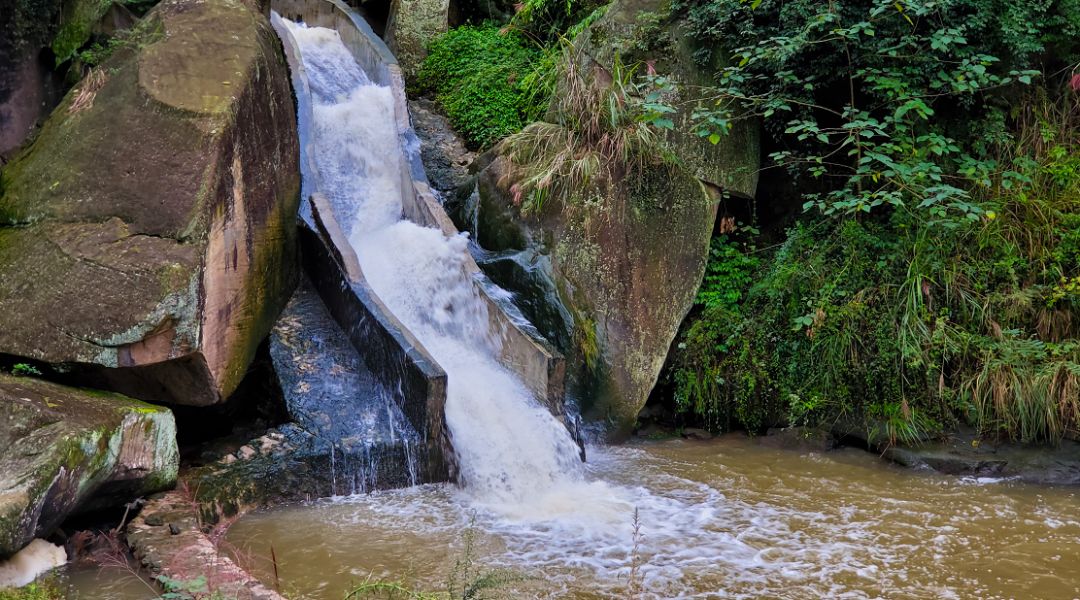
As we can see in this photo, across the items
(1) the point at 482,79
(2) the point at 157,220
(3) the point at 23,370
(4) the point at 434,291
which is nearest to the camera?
(3) the point at 23,370

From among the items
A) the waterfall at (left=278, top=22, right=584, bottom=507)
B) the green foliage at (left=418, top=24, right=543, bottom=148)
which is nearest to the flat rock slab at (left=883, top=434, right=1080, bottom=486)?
the waterfall at (left=278, top=22, right=584, bottom=507)

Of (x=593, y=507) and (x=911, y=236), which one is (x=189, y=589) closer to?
(x=593, y=507)

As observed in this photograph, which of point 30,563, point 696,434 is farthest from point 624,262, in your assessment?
point 30,563

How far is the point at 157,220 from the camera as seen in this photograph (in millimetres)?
5141

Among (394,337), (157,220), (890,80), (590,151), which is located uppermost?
(890,80)

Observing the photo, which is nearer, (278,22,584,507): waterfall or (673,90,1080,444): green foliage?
(278,22,584,507): waterfall

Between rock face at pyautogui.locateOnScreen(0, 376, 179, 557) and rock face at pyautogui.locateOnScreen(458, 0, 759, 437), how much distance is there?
10.7 ft

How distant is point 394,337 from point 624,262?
2215 mm

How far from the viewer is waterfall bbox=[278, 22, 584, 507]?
5785mm

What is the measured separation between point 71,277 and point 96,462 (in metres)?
1.26

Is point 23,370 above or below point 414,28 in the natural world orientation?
below

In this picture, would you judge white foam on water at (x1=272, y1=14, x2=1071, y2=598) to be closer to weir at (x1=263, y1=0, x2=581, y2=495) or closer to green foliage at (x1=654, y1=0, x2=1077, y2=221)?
weir at (x1=263, y1=0, x2=581, y2=495)

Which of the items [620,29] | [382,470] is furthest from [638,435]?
[620,29]

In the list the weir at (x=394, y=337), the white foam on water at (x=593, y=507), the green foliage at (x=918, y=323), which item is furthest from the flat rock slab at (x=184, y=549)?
the green foliage at (x=918, y=323)
